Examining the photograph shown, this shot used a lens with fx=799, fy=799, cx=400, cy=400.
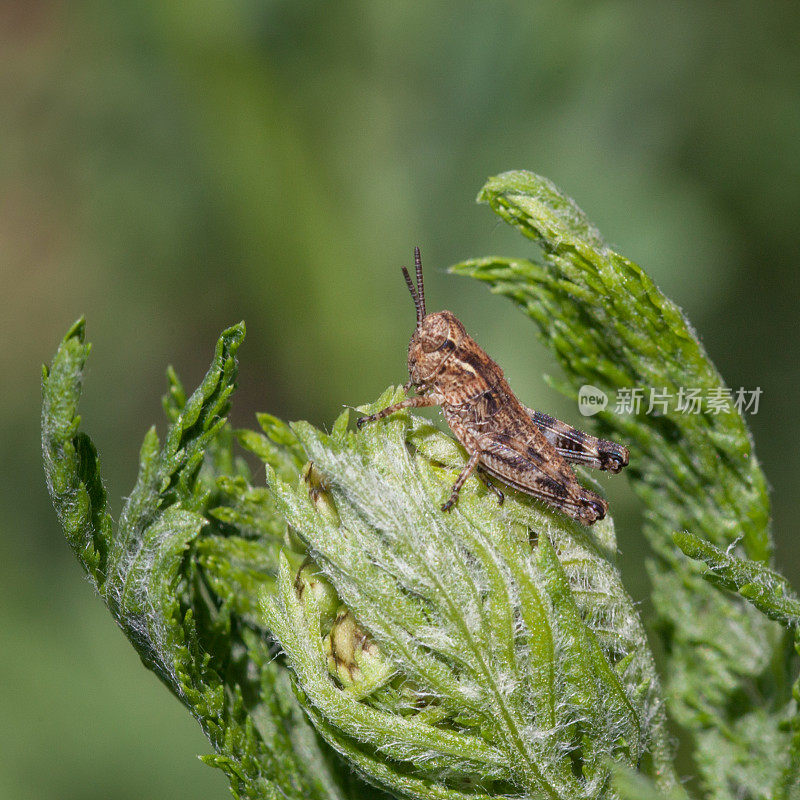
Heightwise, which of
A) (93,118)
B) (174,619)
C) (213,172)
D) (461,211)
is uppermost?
(93,118)

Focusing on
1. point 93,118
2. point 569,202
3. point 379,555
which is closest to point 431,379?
point 569,202

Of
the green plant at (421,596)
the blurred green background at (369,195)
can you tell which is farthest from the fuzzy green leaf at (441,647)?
the blurred green background at (369,195)

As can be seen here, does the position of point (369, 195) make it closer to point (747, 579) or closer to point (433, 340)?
point (433, 340)

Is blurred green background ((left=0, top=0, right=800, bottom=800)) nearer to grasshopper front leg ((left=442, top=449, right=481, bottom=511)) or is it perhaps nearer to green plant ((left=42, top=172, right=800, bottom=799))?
green plant ((left=42, top=172, right=800, bottom=799))

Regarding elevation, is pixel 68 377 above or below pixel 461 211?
below

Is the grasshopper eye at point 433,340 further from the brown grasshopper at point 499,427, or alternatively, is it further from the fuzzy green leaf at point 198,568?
the fuzzy green leaf at point 198,568

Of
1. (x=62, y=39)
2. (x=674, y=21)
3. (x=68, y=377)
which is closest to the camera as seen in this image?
(x=68, y=377)

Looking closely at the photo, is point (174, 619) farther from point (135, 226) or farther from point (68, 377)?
point (135, 226)
